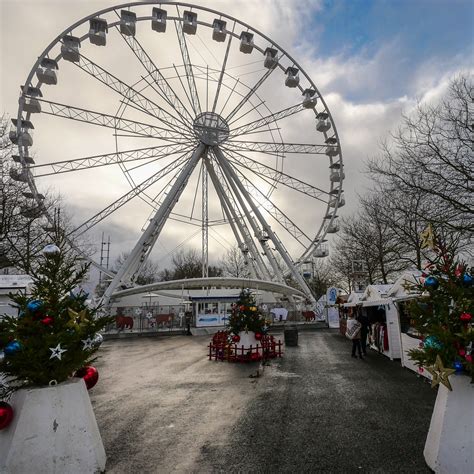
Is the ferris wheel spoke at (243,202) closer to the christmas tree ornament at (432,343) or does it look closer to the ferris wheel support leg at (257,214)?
the ferris wheel support leg at (257,214)

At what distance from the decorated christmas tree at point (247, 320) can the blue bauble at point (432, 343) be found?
9154mm

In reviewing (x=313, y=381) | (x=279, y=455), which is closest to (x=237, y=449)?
(x=279, y=455)

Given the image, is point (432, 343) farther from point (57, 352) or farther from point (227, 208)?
point (227, 208)

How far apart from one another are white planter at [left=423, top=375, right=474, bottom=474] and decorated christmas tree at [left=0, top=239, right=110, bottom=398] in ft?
14.7

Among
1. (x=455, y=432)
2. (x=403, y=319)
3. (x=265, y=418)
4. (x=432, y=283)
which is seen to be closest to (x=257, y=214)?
(x=403, y=319)

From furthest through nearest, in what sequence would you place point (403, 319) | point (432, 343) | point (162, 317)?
1. point (162, 317)
2. point (403, 319)
3. point (432, 343)

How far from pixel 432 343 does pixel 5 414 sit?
17.1ft

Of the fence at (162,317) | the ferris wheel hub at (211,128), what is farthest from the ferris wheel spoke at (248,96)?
the fence at (162,317)

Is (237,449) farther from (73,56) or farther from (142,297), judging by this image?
(142,297)

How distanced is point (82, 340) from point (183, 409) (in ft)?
10.6

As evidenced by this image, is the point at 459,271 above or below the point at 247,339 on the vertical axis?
above

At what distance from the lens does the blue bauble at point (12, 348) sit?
4.42m

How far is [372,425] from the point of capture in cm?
605

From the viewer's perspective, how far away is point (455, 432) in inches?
168
